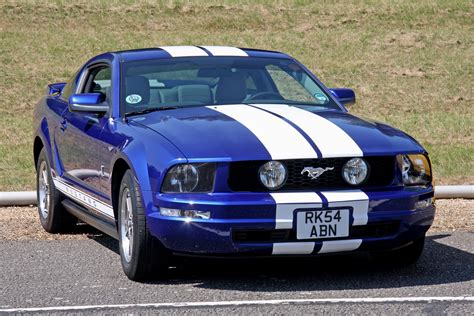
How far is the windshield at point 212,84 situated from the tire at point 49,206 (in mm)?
1420

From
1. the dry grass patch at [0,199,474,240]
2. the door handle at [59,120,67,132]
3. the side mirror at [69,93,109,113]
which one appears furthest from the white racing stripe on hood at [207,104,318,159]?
the dry grass patch at [0,199,474,240]

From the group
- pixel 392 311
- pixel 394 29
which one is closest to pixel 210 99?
pixel 392 311

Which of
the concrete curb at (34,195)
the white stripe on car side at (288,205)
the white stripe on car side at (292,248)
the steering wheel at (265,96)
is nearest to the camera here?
the white stripe on car side at (288,205)

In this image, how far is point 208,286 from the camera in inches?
276

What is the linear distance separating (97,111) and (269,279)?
170cm

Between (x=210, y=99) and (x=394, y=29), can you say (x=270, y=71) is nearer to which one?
(x=210, y=99)

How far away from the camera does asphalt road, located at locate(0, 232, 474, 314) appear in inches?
251

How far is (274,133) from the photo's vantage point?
23.2 ft

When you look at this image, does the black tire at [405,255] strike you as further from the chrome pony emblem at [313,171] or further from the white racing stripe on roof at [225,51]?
the white racing stripe on roof at [225,51]

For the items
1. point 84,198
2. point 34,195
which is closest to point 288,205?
point 84,198

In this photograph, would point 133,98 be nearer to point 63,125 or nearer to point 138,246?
point 63,125

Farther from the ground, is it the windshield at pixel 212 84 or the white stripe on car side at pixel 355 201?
the windshield at pixel 212 84

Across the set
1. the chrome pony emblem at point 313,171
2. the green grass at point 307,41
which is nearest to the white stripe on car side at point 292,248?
the chrome pony emblem at point 313,171

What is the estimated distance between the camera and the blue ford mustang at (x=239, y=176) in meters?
6.75
